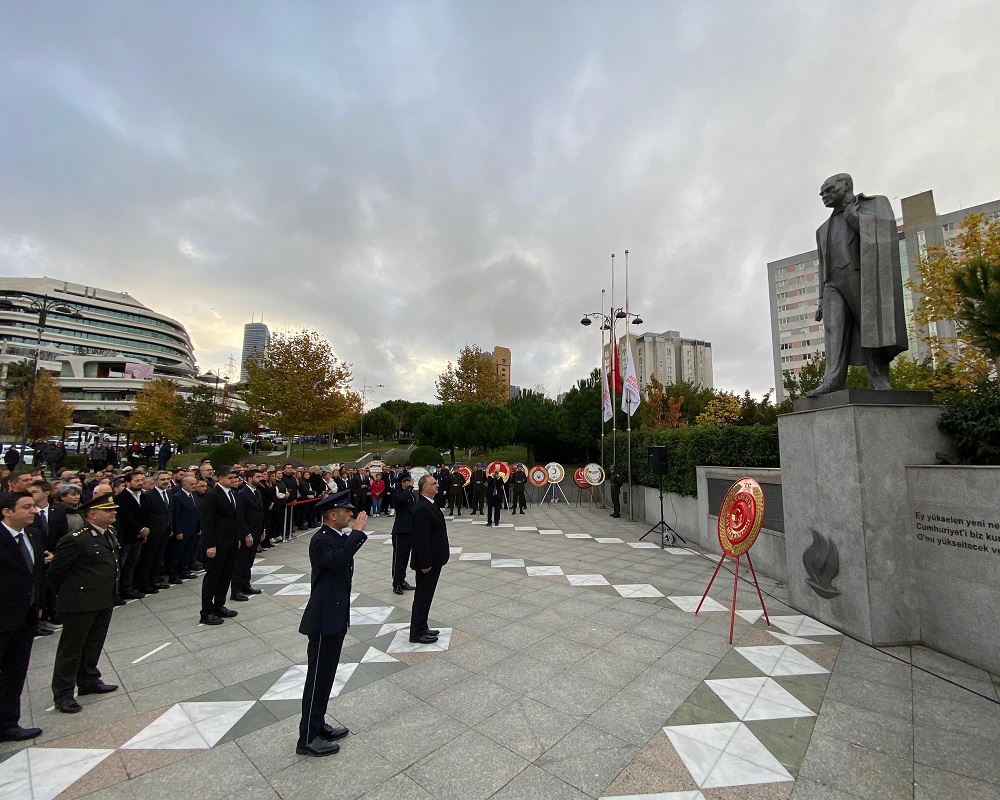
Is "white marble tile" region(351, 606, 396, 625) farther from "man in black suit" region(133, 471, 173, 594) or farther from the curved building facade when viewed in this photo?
the curved building facade

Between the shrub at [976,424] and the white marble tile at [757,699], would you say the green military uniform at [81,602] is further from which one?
the shrub at [976,424]

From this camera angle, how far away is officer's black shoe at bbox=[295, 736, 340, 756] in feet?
10.2

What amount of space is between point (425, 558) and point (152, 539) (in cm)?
519

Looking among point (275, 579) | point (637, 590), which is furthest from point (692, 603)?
point (275, 579)

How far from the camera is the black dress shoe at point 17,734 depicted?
130 inches

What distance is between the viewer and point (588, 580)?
7891 millimetres

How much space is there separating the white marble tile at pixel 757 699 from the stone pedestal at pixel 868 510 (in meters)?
2.10

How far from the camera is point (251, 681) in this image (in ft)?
14.1

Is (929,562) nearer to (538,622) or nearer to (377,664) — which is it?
(538,622)

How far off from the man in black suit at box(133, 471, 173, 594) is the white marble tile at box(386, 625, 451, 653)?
467 centimetres

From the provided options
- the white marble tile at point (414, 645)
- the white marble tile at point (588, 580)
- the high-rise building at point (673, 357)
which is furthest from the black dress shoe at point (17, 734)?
the high-rise building at point (673, 357)

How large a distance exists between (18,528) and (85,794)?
7.34 ft

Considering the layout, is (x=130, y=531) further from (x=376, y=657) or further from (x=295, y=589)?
(x=376, y=657)

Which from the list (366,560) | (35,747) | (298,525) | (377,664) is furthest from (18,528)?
(298,525)
